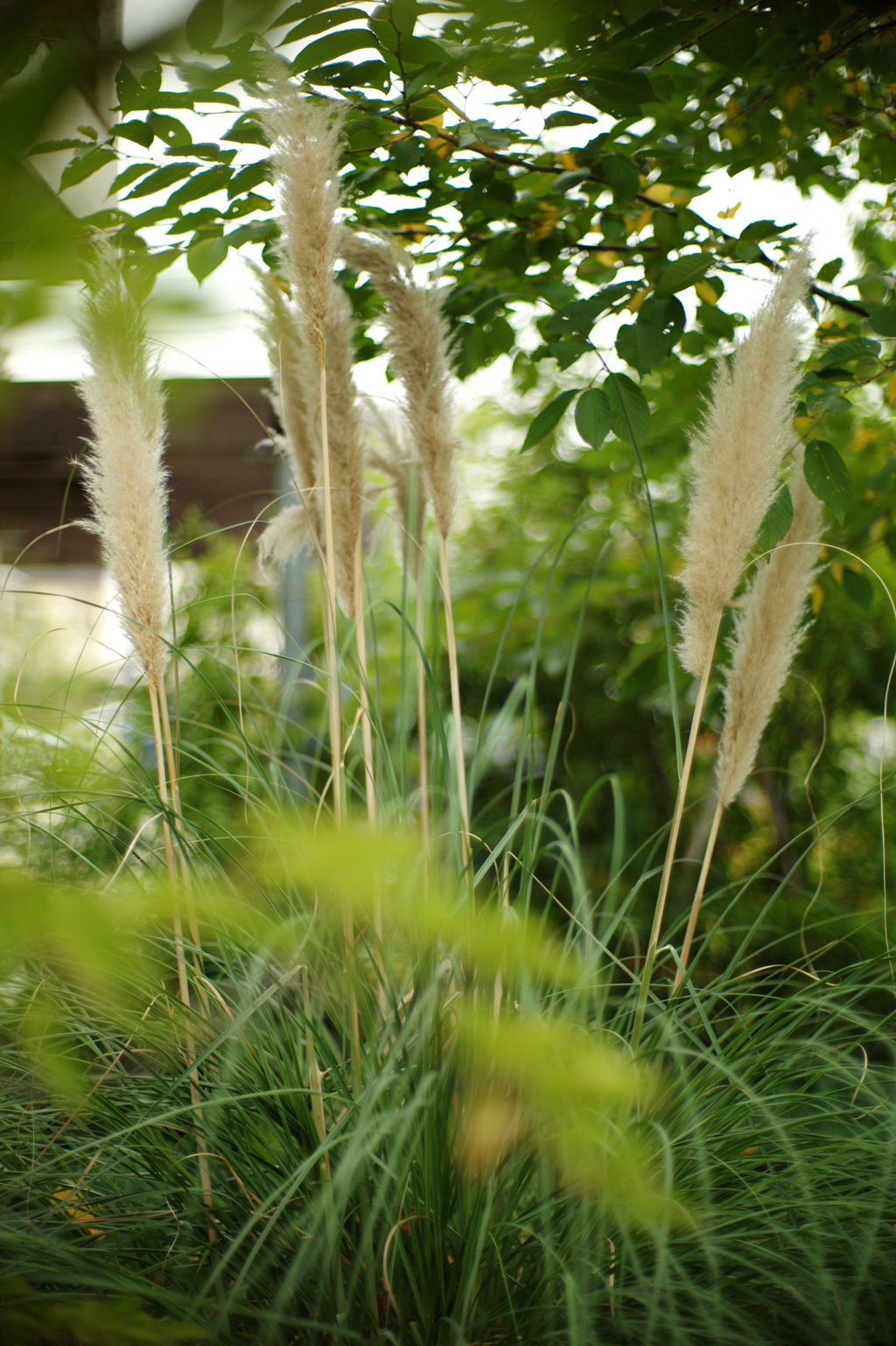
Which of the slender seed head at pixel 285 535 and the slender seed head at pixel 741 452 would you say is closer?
the slender seed head at pixel 741 452

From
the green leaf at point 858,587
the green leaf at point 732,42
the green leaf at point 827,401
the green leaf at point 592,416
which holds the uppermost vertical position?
the green leaf at point 732,42

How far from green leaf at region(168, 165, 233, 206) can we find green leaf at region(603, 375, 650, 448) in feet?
2.49

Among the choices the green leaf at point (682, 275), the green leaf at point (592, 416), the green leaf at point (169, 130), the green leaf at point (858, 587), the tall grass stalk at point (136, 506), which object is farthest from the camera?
the green leaf at point (858, 587)

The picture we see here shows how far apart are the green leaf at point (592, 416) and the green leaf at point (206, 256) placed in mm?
646

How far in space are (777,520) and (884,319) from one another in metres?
0.40

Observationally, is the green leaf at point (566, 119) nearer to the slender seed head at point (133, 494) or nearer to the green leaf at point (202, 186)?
the green leaf at point (202, 186)

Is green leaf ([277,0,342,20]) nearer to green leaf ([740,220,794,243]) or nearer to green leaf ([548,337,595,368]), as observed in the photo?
green leaf ([548,337,595,368])

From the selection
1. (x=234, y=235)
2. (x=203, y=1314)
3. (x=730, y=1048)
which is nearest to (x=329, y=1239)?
(x=203, y=1314)

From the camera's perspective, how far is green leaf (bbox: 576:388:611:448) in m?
1.51

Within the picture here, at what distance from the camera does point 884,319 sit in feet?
4.88

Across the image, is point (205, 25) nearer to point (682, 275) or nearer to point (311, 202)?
point (311, 202)

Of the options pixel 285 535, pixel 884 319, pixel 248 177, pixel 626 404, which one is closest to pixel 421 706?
pixel 285 535

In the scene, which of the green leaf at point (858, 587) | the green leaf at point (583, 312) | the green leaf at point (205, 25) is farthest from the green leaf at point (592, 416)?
the green leaf at point (205, 25)

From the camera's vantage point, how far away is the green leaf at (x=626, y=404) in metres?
1.53
